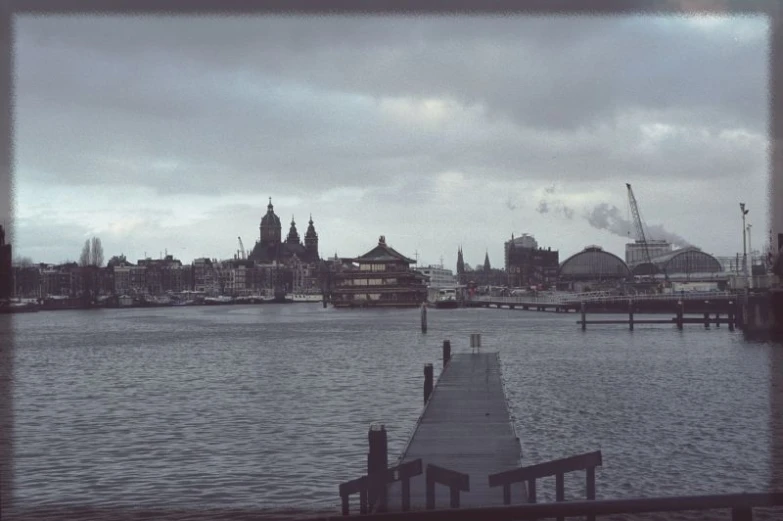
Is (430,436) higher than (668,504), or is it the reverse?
(668,504)

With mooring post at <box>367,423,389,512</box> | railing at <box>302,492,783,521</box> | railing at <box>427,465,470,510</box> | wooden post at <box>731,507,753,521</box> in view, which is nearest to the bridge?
mooring post at <box>367,423,389,512</box>

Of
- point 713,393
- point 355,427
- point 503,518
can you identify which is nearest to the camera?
point 503,518

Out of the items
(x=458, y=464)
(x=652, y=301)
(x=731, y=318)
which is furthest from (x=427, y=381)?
(x=652, y=301)

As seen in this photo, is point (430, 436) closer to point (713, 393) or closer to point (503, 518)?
point (503, 518)

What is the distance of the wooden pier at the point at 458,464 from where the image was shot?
14578 mm

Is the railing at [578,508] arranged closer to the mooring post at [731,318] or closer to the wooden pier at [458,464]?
the wooden pier at [458,464]

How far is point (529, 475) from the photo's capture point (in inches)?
549

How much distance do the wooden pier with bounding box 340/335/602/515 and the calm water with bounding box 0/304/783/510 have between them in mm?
2081

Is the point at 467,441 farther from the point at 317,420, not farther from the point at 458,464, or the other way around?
the point at 317,420

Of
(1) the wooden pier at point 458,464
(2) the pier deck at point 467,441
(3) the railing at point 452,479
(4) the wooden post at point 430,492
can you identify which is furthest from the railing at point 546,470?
(2) the pier deck at point 467,441

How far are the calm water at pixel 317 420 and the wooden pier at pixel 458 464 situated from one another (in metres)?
2.08

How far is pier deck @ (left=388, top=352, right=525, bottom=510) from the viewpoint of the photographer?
1834 cm

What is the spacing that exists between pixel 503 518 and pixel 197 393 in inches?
1790

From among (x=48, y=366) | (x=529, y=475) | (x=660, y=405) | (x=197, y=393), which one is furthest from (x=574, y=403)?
(x=48, y=366)
